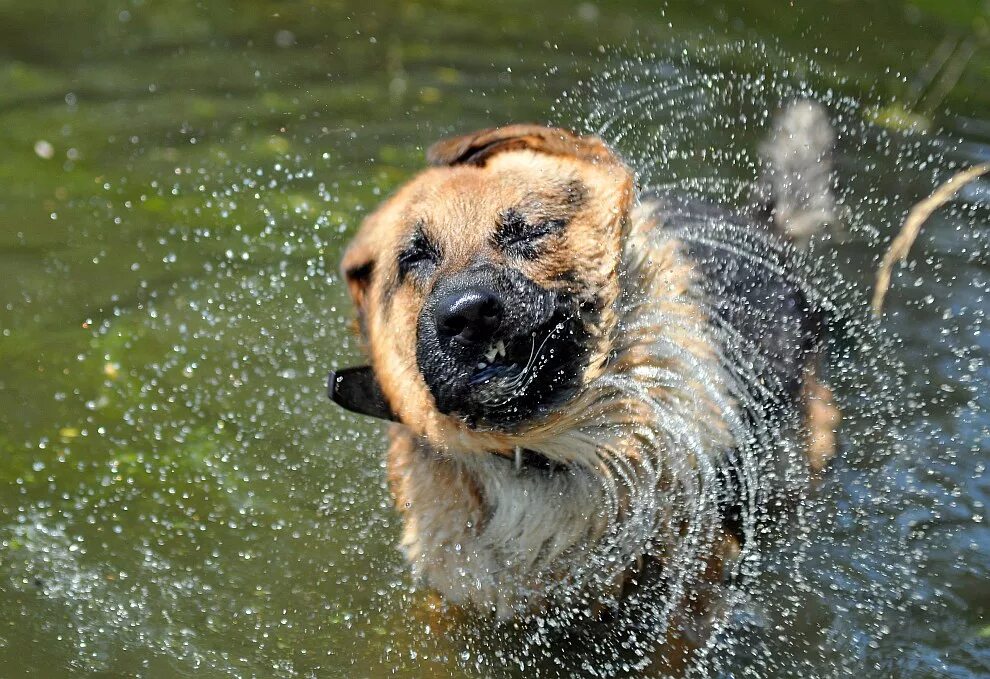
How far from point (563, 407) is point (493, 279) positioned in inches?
19.7

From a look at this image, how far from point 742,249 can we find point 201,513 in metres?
2.75

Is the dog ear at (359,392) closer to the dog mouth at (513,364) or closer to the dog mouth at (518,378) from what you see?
the dog mouth at (518,378)

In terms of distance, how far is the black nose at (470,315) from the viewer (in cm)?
330

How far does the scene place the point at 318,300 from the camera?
6.41 m

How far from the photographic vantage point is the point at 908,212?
255 inches

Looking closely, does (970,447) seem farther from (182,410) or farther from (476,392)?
(182,410)

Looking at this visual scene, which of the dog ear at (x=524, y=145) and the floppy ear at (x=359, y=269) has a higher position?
the dog ear at (x=524, y=145)

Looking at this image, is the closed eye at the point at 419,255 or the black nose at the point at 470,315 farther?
the closed eye at the point at 419,255

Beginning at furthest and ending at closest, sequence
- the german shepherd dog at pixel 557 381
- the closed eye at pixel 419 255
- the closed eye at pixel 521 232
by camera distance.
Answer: the closed eye at pixel 419 255
the closed eye at pixel 521 232
the german shepherd dog at pixel 557 381

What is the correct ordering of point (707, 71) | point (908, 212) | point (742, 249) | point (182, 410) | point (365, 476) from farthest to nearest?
point (707, 71) → point (908, 212) → point (182, 410) → point (365, 476) → point (742, 249)

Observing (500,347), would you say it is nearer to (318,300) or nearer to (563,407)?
(563,407)

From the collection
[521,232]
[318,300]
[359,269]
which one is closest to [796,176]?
[521,232]

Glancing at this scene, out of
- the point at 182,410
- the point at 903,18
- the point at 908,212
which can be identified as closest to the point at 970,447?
the point at 908,212

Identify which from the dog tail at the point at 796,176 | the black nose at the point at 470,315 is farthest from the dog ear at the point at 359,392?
the dog tail at the point at 796,176
